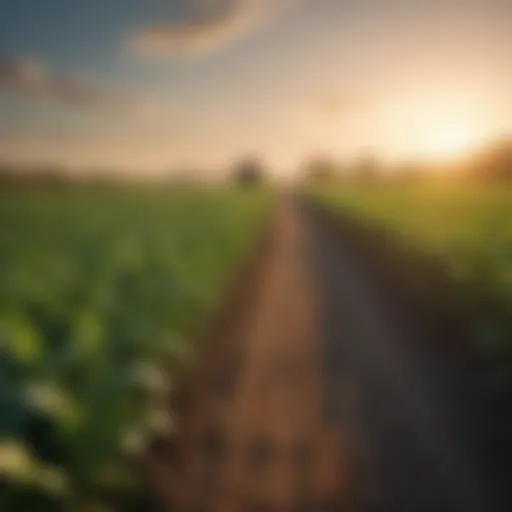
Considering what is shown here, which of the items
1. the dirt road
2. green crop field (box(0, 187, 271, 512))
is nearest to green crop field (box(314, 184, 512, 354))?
the dirt road

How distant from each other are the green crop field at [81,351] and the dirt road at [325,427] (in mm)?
284

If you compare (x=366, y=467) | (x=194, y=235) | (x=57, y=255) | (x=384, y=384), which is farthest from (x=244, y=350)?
(x=194, y=235)

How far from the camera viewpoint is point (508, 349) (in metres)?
3.71

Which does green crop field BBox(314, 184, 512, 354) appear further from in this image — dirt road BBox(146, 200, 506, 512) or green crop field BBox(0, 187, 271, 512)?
green crop field BBox(0, 187, 271, 512)

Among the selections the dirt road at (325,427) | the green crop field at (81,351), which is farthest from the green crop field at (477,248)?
the green crop field at (81,351)

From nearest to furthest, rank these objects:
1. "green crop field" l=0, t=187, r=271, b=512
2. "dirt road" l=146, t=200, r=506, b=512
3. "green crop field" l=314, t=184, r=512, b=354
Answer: "green crop field" l=0, t=187, r=271, b=512, "dirt road" l=146, t=200, r=506, b=512, "green crop field" l=314, t=184, r=512, b=354

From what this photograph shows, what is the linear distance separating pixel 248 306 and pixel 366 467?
3572 millimetres

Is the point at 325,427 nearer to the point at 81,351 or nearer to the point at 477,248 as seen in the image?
the point at 81,351

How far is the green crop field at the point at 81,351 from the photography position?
1.93 m

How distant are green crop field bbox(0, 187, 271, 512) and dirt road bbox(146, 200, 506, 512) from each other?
28 cm

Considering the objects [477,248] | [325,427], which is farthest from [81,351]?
[477,248]

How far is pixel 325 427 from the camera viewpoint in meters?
3.13

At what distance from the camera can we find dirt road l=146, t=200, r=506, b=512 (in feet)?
8.16

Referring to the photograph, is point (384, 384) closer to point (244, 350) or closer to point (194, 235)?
point (244, 350)
